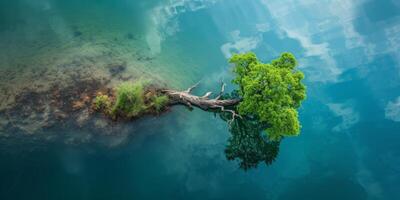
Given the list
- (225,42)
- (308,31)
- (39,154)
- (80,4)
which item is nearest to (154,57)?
(225,42)

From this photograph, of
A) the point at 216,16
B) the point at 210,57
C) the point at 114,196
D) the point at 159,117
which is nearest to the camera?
the point at 114,196

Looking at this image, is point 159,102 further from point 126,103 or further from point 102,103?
point 102,103

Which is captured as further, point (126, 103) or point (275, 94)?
point (126, 103)

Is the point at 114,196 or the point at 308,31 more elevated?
the point at 308,31

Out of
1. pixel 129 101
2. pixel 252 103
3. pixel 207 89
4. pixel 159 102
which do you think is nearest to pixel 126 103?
pixel 129 101

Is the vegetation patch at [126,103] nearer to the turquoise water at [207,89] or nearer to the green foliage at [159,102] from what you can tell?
the green foliage at [159,102]

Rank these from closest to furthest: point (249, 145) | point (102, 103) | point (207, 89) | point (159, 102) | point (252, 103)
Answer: point (252, 103), point (102, 103), point (159, 102), point (249, 145), point (207, 89)

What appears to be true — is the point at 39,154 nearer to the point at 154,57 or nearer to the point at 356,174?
the point at 154,57

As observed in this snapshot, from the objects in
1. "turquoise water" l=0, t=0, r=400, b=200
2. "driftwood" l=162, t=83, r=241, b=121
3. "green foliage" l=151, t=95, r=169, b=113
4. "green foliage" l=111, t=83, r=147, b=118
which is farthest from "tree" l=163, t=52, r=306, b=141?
"green foliage" l=111, t=83, r=147, b=118
